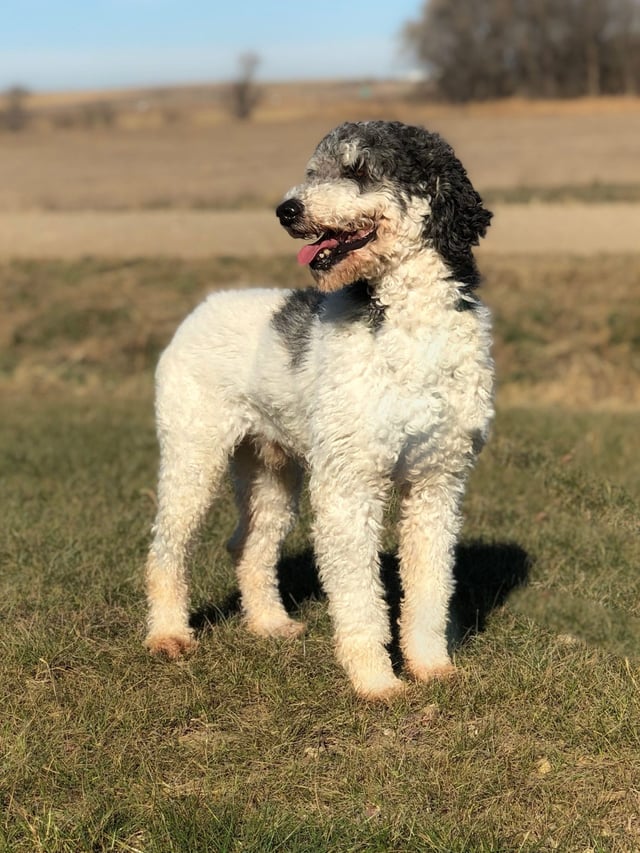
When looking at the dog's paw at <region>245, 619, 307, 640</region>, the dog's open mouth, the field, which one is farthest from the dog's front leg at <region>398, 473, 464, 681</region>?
the dog's open mouth

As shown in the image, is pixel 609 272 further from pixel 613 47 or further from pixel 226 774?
pixel 613 47

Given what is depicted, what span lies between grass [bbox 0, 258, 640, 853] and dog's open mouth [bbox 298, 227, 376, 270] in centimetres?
158

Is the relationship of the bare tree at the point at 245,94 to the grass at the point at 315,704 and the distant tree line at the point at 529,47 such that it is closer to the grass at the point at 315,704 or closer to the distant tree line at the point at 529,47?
the distant tree line at the point at 529,47

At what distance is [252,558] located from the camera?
19.5 ft

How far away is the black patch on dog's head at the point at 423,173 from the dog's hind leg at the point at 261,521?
5.95 feet

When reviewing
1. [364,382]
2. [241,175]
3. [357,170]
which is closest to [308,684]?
[364,382]

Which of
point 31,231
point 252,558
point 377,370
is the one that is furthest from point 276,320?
point 31,231

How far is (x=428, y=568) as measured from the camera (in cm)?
493

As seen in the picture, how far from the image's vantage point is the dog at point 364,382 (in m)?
4.37

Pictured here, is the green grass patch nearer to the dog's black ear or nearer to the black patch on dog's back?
the black patch on dog's back

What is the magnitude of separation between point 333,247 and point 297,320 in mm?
735

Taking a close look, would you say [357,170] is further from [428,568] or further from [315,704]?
[315,704]

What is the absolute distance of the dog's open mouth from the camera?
14.3 feet

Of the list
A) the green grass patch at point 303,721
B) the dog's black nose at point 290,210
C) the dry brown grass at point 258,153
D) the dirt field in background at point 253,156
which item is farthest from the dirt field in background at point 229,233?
the dog's black nose at point 290,210
